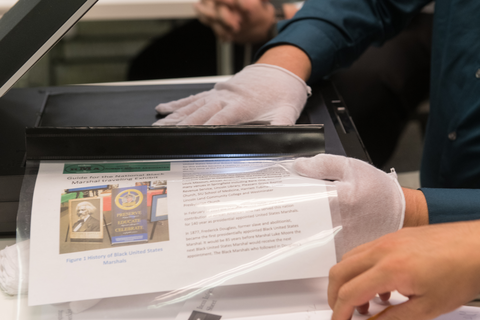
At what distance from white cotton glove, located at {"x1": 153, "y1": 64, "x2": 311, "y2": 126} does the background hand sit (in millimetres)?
283

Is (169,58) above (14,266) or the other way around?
above

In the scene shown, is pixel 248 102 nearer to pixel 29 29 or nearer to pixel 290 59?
pixel 290 59

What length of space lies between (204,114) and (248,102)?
0.08 meters

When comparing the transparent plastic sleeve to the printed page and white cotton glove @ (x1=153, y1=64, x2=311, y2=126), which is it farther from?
white cotton glove @ (x1=153, y1=64, x2=311, y2=126)

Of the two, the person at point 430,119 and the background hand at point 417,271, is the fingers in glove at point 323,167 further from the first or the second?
the background hand at point 417,271

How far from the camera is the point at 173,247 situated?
404 mm

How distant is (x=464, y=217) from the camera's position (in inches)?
19.8

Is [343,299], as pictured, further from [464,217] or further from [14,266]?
[14,266]

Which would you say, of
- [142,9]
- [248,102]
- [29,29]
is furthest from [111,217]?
[142,9]

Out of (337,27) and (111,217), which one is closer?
(111,217)

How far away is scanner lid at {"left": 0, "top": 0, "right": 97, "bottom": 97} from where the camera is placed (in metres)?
0.37

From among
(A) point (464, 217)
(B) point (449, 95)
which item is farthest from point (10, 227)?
(B) point (449, 95)

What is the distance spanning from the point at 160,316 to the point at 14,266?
0.17 metres

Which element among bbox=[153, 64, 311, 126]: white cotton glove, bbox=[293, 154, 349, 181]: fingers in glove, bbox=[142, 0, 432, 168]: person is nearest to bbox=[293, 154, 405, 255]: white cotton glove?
bbox=[293, 154, 349, 181]: fingers in glove
